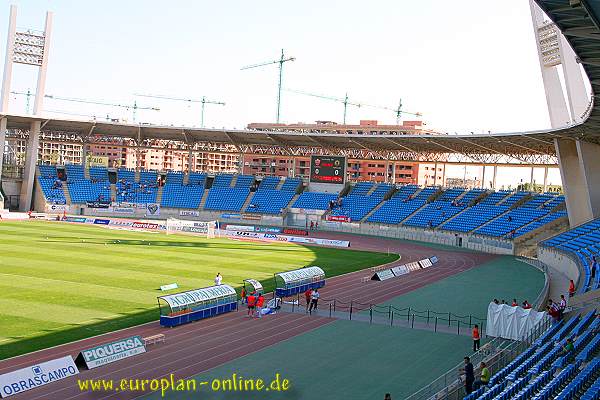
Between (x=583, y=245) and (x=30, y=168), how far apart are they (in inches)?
2416

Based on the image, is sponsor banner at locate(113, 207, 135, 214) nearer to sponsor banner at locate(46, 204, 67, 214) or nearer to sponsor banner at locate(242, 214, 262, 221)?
sponsor banner at locate(46, 204, 67, 214)

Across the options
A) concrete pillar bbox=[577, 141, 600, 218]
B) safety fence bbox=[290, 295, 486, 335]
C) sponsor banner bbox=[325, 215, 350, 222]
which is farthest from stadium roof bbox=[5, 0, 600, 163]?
safety fence bbox=[290, 295, 486, 335]

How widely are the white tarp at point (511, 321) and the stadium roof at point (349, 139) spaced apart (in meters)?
14.7

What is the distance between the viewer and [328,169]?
278 feet

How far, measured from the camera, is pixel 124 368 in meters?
19.6

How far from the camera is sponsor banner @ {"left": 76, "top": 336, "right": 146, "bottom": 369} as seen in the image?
19406mm

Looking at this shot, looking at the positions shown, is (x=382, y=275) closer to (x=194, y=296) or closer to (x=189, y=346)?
(x=194, y=296)

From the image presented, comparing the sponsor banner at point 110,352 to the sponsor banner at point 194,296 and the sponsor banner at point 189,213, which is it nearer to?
the sponsor banner at point 194,296

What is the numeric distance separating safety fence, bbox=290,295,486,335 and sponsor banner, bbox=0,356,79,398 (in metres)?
12.4

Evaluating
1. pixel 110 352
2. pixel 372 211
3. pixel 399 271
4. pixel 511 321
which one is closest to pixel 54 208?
pixel 372 211

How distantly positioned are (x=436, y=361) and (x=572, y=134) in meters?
32.1

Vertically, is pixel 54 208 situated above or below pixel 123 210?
below

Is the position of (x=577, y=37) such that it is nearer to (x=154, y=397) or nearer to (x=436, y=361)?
(x=436, y=361)

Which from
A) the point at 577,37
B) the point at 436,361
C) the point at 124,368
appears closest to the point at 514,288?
the point at 436,361
